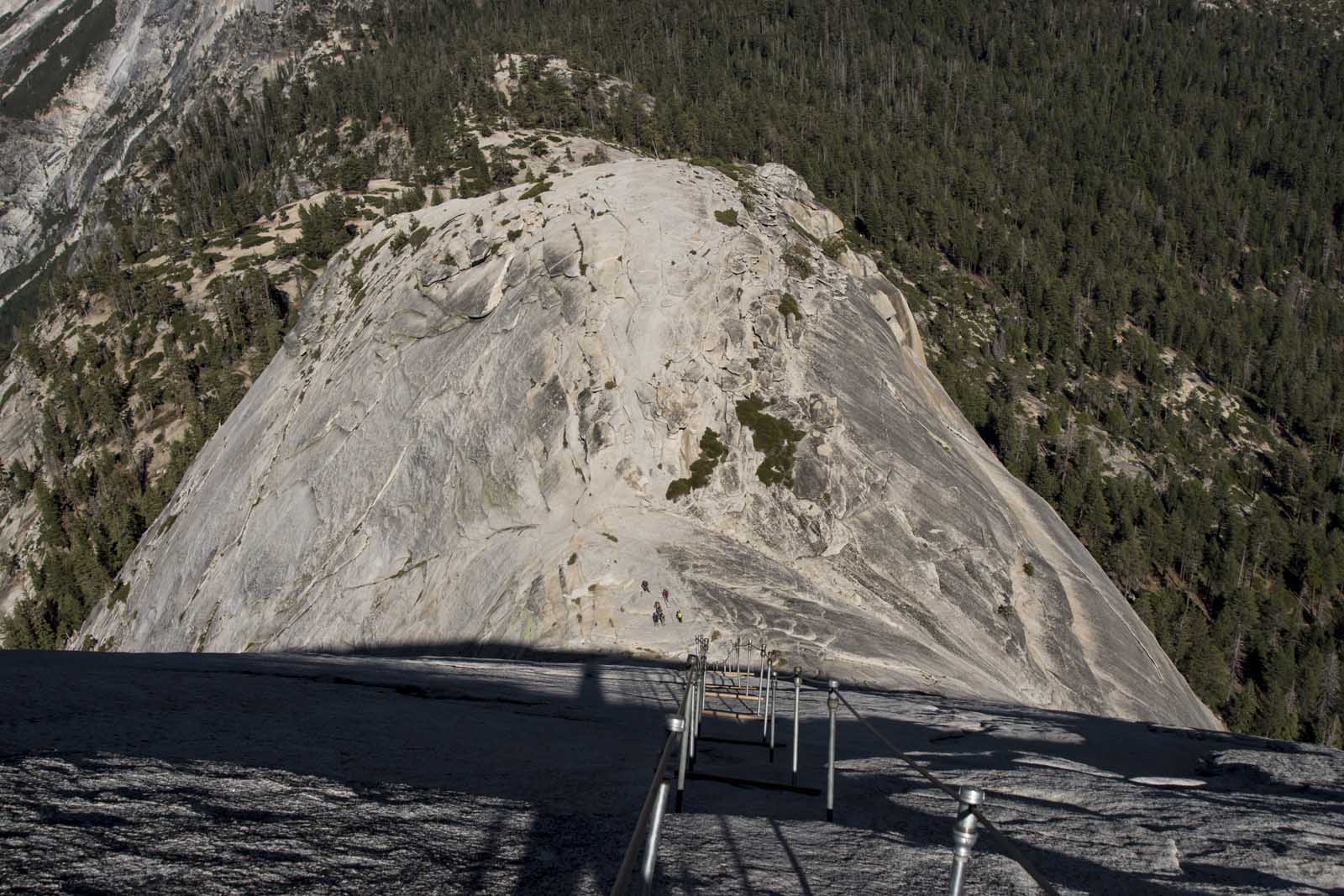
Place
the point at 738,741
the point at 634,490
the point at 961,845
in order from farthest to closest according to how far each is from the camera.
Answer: the point at 634,490 < the point at 738,741 < the point at 961,845

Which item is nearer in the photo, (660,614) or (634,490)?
(660,614)

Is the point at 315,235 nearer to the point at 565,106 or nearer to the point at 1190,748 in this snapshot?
the point at 565,106

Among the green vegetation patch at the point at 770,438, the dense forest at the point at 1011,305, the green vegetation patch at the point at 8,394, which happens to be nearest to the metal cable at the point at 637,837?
the green vegetation patch at the point at 770,438

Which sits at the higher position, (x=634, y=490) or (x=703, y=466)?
(x=703, y=466)

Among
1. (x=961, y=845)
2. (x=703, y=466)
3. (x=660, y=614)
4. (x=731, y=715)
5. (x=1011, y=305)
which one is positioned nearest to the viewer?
(x=961, y=845)

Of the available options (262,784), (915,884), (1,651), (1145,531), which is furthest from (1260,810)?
(1145,531)

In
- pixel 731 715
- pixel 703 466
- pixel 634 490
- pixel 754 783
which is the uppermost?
pixel 754 783

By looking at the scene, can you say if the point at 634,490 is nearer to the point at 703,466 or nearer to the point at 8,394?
the point at 703,466

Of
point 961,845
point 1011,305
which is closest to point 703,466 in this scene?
point 961,845
